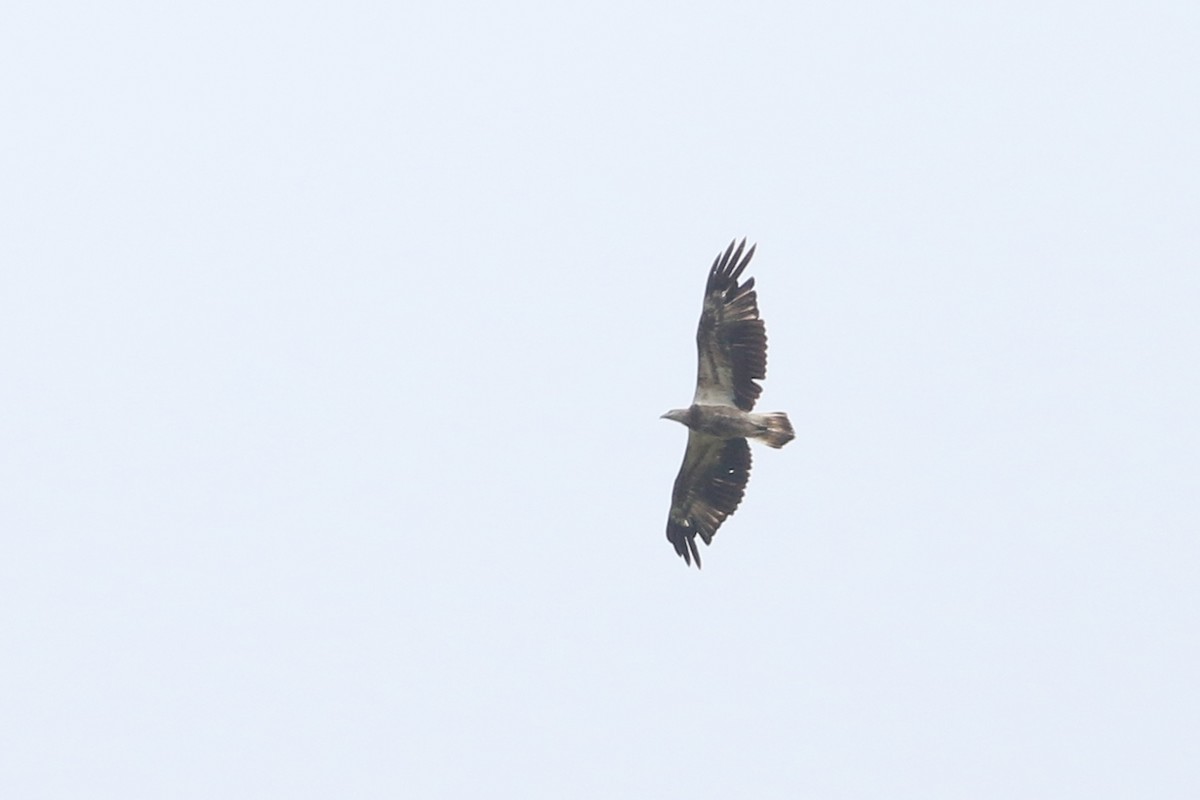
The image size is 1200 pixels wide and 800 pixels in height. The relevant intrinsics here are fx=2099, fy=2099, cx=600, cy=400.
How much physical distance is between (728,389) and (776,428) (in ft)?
2.49

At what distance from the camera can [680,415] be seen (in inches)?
1026

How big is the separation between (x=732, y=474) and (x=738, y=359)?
6.92 ft

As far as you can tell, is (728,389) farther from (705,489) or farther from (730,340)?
(705,489)

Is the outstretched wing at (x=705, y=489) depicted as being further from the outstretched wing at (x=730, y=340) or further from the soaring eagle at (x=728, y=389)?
the outstretched wing at (x=730, y=340)

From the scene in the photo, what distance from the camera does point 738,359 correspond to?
2552cm

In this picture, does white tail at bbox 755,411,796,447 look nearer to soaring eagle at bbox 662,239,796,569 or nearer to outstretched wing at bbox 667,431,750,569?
soaring eagle at bbox 662,239,796,569

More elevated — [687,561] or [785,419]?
[785,419]

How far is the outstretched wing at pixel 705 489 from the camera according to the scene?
26.9m

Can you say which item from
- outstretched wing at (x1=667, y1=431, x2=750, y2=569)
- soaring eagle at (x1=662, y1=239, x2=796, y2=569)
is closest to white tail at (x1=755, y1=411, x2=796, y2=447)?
soaring eagle at (x1=662, y1=239, x2=796, y2=569)

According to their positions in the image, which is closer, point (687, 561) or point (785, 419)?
point (785, 419)

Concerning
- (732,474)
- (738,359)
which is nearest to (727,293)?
(738,359)

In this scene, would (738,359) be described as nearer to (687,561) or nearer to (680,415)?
(680,415)

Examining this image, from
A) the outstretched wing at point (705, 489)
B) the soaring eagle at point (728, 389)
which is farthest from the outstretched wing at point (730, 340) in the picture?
the outstretched wing at point (705, 489)

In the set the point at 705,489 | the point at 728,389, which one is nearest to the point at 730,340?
the point at 728,389
